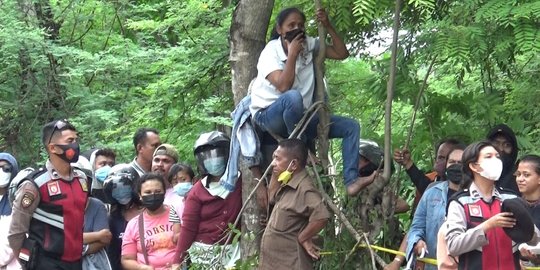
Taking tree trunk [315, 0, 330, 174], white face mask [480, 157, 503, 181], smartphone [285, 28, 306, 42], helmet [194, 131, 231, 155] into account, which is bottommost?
white face mask [480, 157, 503, 181]

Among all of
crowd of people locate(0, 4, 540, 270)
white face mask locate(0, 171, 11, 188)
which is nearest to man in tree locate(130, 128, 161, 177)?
crowd of people locate(0, 4, 540, 270)

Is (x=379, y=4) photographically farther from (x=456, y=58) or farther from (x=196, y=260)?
(x=196, y=260)

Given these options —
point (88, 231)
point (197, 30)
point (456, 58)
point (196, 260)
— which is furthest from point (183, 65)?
point (456, 58)

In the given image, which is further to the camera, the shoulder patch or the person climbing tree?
the shoulder patch

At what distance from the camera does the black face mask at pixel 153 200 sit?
8656 millimetres

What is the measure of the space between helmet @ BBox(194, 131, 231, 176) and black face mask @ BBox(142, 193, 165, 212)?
1.60 feet

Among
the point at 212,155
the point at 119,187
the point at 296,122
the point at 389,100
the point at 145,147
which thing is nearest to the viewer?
the point at 296,122

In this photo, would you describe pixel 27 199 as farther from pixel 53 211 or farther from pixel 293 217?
pixel 293 217

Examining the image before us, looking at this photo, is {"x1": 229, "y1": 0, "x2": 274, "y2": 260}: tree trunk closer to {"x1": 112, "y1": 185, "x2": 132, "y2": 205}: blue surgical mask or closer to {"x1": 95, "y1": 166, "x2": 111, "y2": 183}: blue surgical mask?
{"x1": 112, "y1": 185, "x2": 132, "y2": 205}: blue surgical mask

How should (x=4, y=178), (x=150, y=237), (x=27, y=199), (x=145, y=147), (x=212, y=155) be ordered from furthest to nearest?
(x=145, y=147) → (x=4, y=178) → (x=150, y=237) → (x=212, y=155) → (x=27, y=199)

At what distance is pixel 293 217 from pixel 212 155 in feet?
4.71

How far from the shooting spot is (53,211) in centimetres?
820

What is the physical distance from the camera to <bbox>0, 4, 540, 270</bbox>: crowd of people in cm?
621

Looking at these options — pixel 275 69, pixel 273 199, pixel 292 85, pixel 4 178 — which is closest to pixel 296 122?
pixel 292 85
